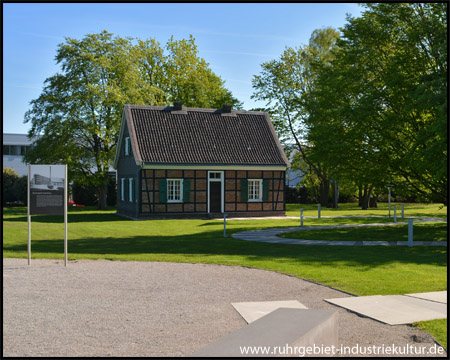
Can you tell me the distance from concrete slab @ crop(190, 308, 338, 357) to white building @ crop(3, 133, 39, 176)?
2213 inches

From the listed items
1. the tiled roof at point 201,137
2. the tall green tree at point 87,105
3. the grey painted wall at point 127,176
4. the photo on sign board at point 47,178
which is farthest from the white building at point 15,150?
the photo on sign board at point 47,178

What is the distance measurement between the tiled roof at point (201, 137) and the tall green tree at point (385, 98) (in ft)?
32.0

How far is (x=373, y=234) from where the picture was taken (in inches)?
794

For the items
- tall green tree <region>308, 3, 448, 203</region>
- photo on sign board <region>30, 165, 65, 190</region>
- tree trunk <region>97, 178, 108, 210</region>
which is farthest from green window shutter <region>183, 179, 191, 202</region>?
photo on sign board <region>30, 165, 65, 190</region>

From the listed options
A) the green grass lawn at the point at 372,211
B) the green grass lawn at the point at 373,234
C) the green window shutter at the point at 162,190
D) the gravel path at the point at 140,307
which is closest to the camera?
the gravel path at the point at 140,307

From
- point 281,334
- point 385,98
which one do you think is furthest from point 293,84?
point 281,334

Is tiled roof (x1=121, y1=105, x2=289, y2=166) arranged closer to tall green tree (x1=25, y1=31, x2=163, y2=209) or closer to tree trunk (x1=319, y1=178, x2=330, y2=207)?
tall green tree (x1=25, y1=31, x2=163, y2=209)

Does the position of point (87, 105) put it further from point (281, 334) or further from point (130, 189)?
point (281, 334)

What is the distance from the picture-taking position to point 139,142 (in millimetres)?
31344

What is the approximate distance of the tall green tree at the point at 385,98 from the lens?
1933 cm

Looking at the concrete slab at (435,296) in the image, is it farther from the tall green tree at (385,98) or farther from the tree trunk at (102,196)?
the tree trunk at (102,196)

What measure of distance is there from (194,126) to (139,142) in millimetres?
4048

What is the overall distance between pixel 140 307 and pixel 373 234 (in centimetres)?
1391

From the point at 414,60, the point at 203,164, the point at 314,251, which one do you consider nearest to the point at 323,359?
the point at 314,251
